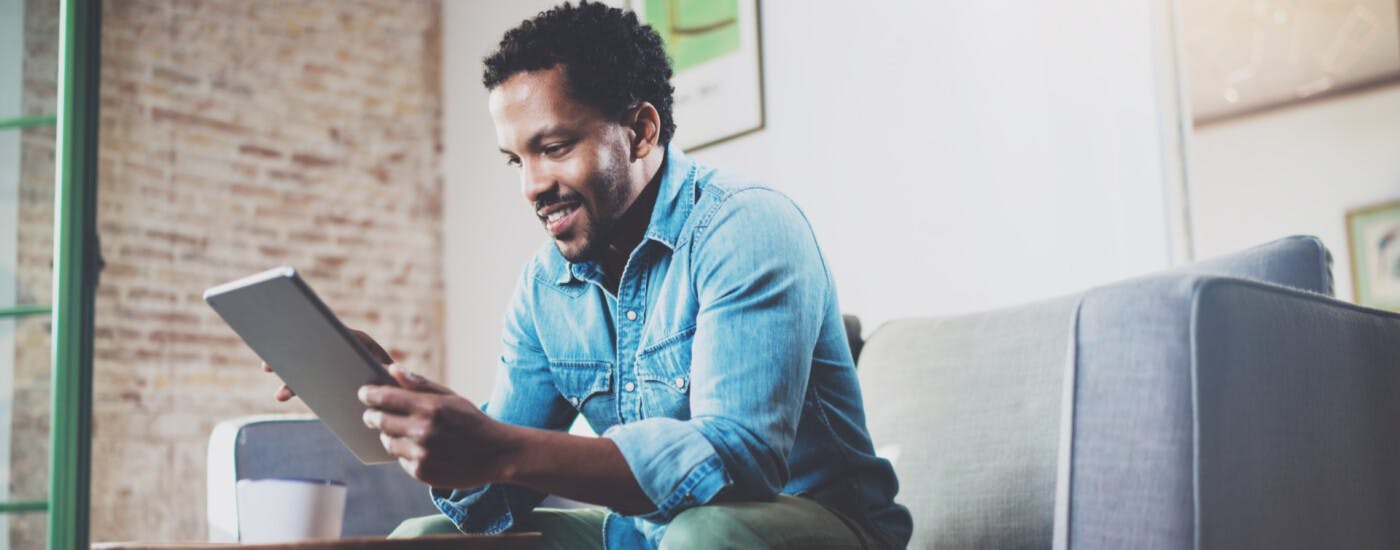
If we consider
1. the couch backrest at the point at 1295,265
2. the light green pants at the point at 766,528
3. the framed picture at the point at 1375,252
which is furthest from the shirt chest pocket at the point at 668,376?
the framed picture at the point at 1375,252

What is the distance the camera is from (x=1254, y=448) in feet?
3.79

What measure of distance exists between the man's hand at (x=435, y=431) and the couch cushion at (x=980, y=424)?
0.81 m

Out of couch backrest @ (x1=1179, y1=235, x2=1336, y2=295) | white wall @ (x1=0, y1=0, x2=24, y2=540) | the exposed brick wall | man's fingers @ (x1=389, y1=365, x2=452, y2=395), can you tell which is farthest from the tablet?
the exposed brick wall

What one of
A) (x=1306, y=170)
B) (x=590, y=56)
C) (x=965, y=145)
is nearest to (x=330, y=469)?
(x=590, y=56)

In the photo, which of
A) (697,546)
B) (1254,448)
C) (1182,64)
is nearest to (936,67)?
(1182,64)

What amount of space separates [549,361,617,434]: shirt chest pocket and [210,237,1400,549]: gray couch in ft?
1.70

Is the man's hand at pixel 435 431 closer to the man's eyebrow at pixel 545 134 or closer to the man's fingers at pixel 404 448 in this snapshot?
the man's fingers at pixel 404 448

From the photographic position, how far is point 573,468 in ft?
3.72

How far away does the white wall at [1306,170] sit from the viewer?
14.1ft

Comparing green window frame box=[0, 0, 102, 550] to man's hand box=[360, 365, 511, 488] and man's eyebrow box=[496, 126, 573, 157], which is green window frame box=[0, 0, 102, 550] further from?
man's hand box=[360, 365, 511, 488]

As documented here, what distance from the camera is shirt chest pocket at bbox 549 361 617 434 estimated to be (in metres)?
1.52

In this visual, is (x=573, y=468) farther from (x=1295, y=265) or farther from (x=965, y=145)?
(x=965, y=145)

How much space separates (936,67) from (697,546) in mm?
1844

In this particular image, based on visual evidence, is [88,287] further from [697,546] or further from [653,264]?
[697,546]
